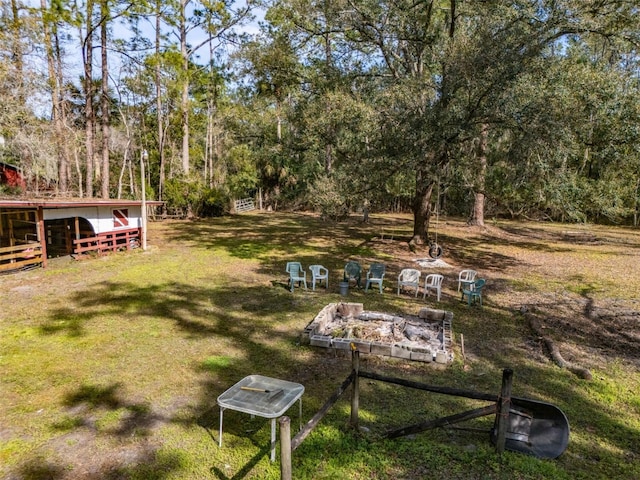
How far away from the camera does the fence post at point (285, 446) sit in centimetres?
271

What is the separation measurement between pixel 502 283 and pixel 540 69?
238 inches

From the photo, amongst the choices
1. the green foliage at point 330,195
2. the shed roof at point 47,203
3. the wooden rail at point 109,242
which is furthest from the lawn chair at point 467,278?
the wooden rail at point 109,242

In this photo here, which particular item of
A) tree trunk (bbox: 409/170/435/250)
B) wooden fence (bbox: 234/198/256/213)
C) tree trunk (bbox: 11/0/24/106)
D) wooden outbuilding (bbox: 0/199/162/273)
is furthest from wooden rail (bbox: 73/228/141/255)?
wooden fence (bbox: 234/198/256/213)

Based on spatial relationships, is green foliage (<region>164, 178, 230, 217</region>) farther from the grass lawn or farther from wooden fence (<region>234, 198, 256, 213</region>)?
the grass lawn

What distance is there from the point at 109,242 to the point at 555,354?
15.0 meters

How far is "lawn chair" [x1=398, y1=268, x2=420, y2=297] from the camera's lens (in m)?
9.63

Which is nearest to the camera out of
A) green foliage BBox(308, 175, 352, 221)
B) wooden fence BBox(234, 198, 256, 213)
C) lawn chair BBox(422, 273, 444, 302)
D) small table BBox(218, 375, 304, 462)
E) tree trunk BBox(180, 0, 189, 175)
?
small table BBox(218, 375, 304, 462)

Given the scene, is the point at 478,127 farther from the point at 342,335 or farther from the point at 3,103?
the point at 3,103

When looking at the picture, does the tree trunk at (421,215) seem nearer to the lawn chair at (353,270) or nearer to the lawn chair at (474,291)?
the lawn chair at (353,270)

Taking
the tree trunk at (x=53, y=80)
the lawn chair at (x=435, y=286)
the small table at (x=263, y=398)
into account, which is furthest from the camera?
the tree trunk at (x=53, y=80)

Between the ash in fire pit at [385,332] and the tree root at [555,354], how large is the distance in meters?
1.68

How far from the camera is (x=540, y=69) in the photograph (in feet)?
32.6

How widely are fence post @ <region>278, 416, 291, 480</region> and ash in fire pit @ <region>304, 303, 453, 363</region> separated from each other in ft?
10.9

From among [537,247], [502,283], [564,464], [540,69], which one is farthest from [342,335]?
[537,247]
